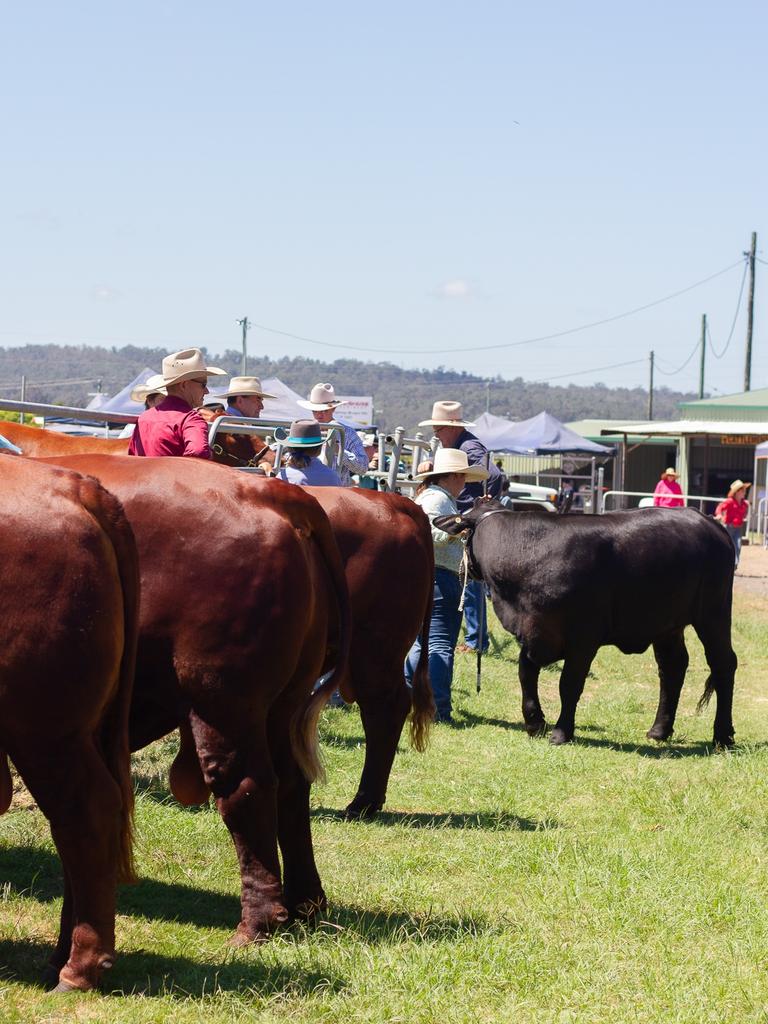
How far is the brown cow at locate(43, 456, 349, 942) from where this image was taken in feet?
15.6

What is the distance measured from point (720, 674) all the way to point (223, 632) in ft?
20.0

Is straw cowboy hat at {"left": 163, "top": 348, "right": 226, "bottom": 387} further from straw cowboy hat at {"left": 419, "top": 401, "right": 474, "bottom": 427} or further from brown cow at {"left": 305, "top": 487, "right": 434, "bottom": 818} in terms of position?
straw cowboy hat at {"left": 419, "top": 401, "right": 474, "bottom": 427}

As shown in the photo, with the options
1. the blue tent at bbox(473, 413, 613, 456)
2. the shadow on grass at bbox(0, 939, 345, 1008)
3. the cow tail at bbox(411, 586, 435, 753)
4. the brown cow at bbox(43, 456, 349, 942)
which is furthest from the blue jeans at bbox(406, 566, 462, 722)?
the blue tent at bbox(473, 413, 613, 456)

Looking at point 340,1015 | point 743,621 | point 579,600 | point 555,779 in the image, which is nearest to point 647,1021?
point 340,1015

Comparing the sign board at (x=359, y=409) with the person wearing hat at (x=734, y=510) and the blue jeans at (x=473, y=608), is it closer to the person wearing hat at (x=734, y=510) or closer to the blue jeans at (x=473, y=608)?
the person wearing hat at (x=734, y=510)

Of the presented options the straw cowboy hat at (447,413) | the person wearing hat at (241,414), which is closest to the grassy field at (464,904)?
the person wearing hat at (241,414)

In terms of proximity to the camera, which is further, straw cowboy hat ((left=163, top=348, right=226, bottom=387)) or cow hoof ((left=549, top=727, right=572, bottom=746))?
cow hoof ((left=549, top=727, right=572, bottom=746))

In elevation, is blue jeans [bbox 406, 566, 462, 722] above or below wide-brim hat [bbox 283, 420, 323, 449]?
below

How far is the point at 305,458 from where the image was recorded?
8.60 m

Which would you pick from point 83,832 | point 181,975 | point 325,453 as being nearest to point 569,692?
point 325,453

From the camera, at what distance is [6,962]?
459 centimetres

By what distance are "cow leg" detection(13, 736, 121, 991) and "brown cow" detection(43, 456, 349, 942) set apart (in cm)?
58

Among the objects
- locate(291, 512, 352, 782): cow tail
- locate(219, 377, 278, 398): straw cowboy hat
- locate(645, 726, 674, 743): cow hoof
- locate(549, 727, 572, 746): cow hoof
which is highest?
locate(219, 377, 278, 398): straw cowboy hat

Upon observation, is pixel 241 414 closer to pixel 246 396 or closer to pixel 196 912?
pixel 246 396
